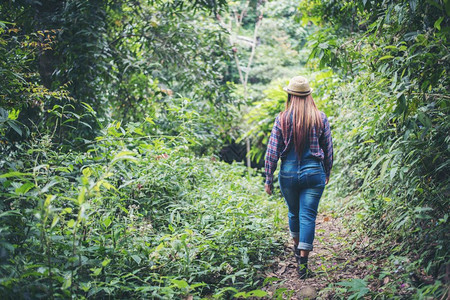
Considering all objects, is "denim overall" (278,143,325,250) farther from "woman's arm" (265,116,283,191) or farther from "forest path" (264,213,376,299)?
"forest path" (264,213,376,299)

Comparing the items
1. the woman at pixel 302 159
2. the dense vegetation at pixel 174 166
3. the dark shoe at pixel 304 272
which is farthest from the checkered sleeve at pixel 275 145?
the dark shoe at pixel 304 272

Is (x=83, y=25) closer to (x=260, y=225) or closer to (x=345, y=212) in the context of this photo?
(x=260, y=225)

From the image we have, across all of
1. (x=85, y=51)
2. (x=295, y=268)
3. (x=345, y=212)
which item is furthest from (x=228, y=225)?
(x=85, y=51)

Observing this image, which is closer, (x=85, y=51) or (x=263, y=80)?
(x=85, y=51)

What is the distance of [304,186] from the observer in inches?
130

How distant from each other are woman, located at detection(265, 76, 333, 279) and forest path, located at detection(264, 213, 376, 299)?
0.45 feet

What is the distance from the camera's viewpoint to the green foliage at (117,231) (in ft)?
6.86

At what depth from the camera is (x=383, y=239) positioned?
10.6 ft

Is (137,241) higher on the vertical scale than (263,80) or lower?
higher

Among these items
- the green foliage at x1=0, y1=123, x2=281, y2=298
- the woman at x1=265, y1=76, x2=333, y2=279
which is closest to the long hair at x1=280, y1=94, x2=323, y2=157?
the woman at x1=265, y1=76, x2=333, y2=279

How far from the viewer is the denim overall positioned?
3.25 m

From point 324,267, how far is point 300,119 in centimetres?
134

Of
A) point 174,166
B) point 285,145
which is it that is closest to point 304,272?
point 285,145

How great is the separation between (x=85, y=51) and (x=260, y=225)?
135 inches
